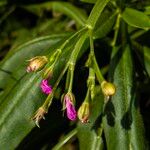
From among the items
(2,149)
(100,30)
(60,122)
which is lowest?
(60,122)

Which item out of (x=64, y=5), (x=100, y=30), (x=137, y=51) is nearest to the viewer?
(x=100, y=30)

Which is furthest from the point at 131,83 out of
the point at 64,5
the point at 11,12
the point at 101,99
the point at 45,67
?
the point at 11,12

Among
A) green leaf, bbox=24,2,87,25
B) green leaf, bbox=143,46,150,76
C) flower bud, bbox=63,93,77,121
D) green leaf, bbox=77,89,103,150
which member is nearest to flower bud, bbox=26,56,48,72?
flower bud, bbox=63,93,77,121

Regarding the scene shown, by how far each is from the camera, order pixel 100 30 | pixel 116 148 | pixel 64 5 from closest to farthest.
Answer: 1. pixel 116 148
2. pixel 100 30
3. pixel 64 5

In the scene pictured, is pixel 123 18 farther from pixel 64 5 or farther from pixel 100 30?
pixel 64 5

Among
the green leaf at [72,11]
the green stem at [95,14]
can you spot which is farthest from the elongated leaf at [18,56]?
the green stem at [95,14]

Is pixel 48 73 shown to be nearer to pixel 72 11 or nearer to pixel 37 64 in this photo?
pixel 37 64

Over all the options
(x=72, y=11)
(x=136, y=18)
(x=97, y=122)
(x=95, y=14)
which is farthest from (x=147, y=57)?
(x=72, y=11)
